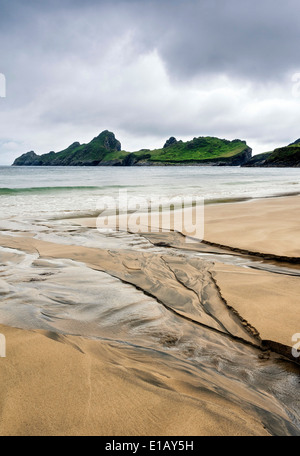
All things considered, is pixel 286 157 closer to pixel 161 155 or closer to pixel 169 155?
pixel 169 155

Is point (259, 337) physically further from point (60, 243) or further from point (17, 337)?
point (60, 243)

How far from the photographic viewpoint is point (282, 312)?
2.14 metres

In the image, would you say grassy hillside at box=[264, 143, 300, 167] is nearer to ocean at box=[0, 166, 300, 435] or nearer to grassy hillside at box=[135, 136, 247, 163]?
grassy hillside at box=[135, 136, 247, 163]

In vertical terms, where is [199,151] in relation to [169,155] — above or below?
above

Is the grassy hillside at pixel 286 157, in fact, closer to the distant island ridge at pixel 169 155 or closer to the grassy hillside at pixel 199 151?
the distant island ridge at pixel 169 155

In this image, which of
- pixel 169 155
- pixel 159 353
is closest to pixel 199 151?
pixel 169 155

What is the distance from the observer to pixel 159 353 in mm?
1783

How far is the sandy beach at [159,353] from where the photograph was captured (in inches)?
48.1

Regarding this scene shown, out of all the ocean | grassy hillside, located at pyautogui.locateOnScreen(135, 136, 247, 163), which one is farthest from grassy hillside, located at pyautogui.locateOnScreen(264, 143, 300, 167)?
the ocean

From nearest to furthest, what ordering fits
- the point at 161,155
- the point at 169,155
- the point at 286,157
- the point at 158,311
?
the point at 158,311 < the point at 286,157 < the point at 169,155 < the point at 161,155

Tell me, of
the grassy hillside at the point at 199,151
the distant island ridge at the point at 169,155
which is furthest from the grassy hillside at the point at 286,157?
the grassy hillside at the point at 199,151

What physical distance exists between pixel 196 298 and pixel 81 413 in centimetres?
155
